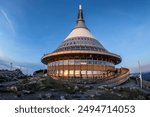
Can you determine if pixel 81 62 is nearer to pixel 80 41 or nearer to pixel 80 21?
pixel 80 41

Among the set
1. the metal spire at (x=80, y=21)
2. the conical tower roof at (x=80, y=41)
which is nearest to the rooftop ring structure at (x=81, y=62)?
the conical tower roof at (x=80, y=41)

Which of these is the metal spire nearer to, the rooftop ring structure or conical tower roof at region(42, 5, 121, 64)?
conical tower roof at region(42, 5, 121, 64)

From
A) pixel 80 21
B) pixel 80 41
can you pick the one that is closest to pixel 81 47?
pixel 80 41

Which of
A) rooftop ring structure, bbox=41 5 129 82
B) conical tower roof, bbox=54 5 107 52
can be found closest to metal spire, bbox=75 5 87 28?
conical tower roof, bbox=54 5 107 52

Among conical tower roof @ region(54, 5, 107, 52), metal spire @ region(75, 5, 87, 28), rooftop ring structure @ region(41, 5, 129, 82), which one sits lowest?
rooftop ring structure @ region(41, 5, 129, 82)

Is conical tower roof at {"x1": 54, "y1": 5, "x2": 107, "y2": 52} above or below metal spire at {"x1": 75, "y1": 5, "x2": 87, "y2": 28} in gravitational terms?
below

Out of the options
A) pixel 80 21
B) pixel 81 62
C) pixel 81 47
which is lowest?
pixel 81 62

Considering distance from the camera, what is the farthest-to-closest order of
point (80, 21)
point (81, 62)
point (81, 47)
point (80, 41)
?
1. point (80, 21)
2. point (80, 41)
3. point (81, 47)
4. point (81, 62)

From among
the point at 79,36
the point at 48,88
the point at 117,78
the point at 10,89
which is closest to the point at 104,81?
the point at 117,78

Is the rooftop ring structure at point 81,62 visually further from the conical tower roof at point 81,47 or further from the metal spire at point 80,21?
the metal spire at point 80,21

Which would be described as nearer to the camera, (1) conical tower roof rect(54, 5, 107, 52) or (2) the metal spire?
(1) conical tower roof rect(54, 5, 107, 52)

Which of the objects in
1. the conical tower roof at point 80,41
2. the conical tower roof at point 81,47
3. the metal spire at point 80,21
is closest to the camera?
the conical tower roof at point 81,47
